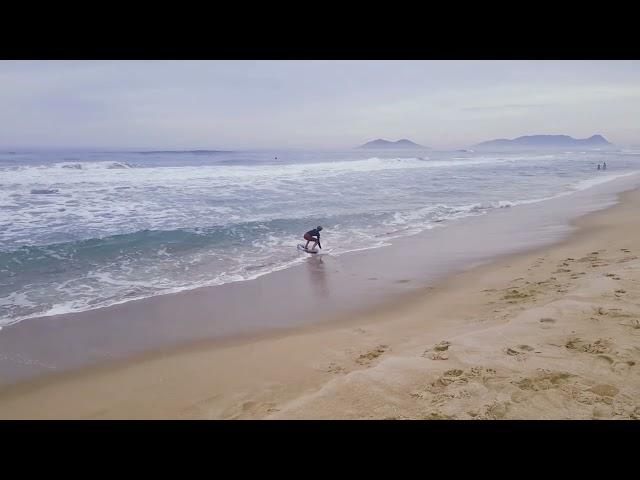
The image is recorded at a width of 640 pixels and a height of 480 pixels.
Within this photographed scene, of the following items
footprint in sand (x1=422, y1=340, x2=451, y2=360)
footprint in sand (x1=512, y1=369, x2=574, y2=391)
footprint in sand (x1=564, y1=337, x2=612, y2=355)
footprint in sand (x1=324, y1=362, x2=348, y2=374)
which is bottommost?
footprint in sand (x1=324, y1=362, x2=348, y2=374)

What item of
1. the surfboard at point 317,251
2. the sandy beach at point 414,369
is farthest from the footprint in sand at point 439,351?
the surfboard at point 317,251

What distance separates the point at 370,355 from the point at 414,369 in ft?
3.14

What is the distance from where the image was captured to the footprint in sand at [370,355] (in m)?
4.80

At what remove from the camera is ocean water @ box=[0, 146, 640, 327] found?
8.29 meters

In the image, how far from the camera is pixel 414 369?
411cm

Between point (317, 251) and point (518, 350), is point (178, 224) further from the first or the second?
point (518, 350)

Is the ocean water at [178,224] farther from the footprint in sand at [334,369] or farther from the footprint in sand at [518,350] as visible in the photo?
the footprint in sand at [518,350]

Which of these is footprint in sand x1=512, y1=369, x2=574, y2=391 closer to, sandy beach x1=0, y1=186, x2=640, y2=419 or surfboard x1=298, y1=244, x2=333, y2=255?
sandy beach x1=0, y1=186, x2=640, y2=419

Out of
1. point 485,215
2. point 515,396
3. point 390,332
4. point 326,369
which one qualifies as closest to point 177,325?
point 326,369

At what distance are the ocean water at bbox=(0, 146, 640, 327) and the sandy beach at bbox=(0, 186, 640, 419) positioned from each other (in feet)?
9.34

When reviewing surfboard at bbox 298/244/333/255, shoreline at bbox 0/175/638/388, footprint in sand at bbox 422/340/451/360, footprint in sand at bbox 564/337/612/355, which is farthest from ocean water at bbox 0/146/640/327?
footprint in sand at bbox 564/337/612/355

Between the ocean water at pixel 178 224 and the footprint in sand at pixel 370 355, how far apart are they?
14.0 feet
